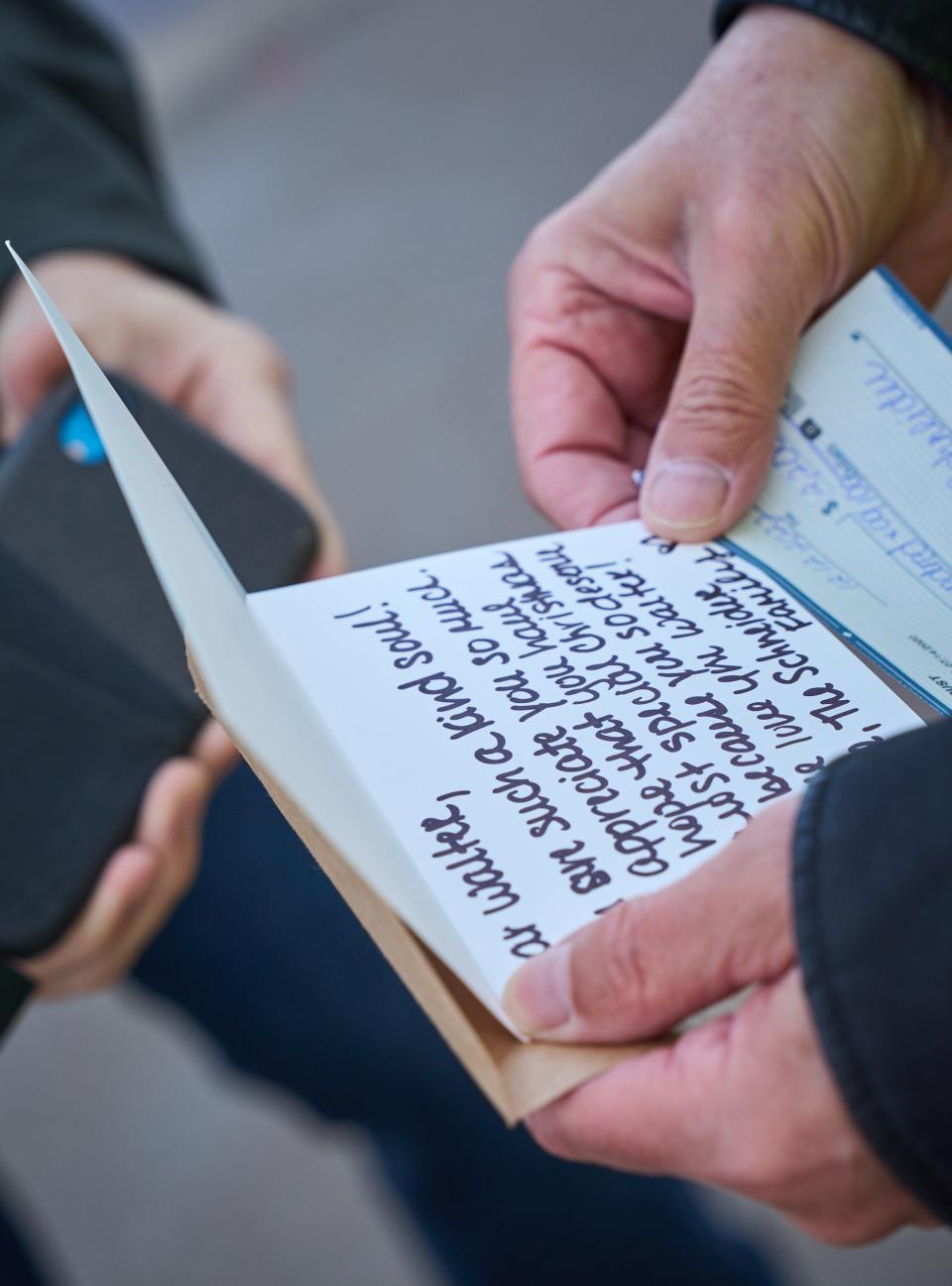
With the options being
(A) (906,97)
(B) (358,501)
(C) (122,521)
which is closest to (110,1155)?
(C) (122,521)

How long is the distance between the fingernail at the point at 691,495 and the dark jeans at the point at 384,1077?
434 mm

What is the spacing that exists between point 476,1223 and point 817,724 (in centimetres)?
65

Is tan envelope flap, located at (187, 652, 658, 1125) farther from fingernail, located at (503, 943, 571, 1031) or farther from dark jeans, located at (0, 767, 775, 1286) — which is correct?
dark jeans, located at (0, 767, 775, 1286)

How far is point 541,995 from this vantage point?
0.38 metres

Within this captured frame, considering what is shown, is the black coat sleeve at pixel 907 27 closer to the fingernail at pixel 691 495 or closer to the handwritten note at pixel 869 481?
the handwritten note at pixel 869 481

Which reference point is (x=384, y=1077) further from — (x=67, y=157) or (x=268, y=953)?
(x=67, y=157)

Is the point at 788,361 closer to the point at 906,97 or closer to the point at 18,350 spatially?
the point at 906,97

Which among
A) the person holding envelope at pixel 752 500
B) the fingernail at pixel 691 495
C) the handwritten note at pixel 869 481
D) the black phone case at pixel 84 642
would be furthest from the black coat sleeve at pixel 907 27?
the black phone case at pixel 84 642

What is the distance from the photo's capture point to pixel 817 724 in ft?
A: 1.51

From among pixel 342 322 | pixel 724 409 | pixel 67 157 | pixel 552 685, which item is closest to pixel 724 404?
pixel 724 409

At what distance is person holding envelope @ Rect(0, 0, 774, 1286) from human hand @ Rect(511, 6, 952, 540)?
0.22 meters

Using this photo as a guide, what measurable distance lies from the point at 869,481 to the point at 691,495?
0.29 feet

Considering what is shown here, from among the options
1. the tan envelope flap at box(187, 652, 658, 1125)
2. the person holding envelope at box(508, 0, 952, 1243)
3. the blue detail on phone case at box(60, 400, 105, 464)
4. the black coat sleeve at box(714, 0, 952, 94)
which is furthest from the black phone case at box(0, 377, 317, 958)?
the black coat sleeve at box(714, 0, 952, 94)

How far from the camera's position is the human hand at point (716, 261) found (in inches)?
22.4
